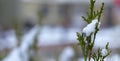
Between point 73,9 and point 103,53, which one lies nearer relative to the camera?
point 103,53

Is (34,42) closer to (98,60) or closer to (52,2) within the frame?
(98,60)

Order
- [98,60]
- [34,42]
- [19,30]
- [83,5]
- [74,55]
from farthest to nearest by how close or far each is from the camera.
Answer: [83,5]
[19,30]
[74,55]
[34,42]
[98,60]

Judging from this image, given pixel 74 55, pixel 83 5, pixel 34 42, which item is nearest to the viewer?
pixel 34 42

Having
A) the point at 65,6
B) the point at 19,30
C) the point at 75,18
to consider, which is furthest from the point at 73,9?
the point at 19,30

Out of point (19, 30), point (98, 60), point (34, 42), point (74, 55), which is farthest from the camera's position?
point (19, 30)

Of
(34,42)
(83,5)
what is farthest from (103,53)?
(83,5)

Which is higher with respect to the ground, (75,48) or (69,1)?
(75,48)

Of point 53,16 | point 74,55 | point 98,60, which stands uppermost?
point 98,60

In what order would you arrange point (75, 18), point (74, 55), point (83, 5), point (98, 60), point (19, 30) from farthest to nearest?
1. point (83, 5)
2. point (75, 18)
3. point (19, 30)
4. point (74, 55)
5. point (98, 60)

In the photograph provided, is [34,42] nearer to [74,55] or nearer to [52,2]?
[74,55]
